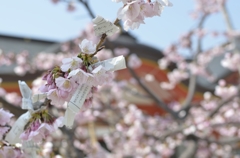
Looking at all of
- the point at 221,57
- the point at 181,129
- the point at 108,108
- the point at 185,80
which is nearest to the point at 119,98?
the point at 108,108

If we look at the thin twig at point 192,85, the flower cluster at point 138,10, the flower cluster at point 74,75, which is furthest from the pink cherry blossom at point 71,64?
the thin twig at point 192,85

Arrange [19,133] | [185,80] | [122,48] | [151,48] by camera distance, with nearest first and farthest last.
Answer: [19,133] < [122,48] < [151,48] < [185,80]

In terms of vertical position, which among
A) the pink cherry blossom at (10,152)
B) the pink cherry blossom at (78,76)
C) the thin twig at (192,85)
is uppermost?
the thin twig at (192,85)

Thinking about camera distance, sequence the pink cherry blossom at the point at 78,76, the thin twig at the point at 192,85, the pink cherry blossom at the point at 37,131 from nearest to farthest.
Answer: the pink cherry blossom at the point at 78,76, the pink cherry blossom at the point at 37,131, the thin twig at the point at 192,85

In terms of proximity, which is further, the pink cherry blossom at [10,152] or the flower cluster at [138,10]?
the pink cherry blossom at [10,152]

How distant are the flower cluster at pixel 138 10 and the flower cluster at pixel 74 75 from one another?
0.13 meters

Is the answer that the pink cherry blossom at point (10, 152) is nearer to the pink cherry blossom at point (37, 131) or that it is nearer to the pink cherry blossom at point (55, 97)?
the pink cherry blossom at point (37, 131)

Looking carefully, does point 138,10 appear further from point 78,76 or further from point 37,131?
point 37,131

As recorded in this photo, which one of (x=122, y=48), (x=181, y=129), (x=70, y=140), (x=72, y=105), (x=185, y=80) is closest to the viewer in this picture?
(x=72, y=105)

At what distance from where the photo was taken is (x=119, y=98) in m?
5.85

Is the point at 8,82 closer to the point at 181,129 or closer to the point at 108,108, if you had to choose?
the point at 108,108

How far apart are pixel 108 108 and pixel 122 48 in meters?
1.37

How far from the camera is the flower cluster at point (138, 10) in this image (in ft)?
3.32

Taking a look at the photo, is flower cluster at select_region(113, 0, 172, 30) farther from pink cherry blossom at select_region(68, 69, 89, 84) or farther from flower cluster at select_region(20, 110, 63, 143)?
flower cluster at select_region(20, 110, 63, 143)
